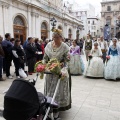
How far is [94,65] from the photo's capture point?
A: 6.84 metres

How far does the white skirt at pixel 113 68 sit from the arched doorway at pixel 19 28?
33.0 ft

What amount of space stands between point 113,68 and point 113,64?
140mm

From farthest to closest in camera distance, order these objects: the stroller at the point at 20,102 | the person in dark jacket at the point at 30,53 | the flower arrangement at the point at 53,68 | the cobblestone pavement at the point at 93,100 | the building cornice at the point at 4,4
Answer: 1. the building cornice at the point at 4,4
2. the person in dark jacket at the point at 30,53
3. the cobblestone pavement at the point at 93,100
4. the flower arrangement at the point at 53,68
5. the stroller at the point at 20,102

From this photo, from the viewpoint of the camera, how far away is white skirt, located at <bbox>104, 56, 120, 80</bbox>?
640cm

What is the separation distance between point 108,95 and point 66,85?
6.19ft

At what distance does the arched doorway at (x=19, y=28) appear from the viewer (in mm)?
14858

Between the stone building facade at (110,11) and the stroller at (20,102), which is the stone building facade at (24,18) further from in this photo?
the stone building facade at (110,11)

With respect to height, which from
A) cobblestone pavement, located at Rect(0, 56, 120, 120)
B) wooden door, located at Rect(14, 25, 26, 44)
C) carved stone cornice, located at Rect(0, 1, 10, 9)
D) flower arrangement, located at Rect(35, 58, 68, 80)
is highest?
carved stone cornice, located at Rect(0, 1, 10, 9)

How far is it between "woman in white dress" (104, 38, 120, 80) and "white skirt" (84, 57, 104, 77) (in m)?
0.28

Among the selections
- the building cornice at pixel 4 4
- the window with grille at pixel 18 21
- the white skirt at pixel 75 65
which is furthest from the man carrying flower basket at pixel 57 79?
the window with grille at pixel 18 21

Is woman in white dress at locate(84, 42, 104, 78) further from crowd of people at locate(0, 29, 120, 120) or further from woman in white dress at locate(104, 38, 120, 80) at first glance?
woman in white dress at locate(104, 38, 120, 80)

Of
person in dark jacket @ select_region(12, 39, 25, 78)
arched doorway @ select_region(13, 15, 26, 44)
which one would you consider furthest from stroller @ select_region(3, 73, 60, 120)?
arched doorway @ select_region(13, 15, 26, 44)

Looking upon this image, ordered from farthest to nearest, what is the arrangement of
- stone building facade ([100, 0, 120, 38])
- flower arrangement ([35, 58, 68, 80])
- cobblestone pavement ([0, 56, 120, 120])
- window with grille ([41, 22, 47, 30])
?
stone building facade ([100, 0, 120, 38]), window with grille ([41, 22, 47, 30]), cobblestone pavement ([0, 56, 120, 120]), flower arrangement ([35, 58, 68, 80])

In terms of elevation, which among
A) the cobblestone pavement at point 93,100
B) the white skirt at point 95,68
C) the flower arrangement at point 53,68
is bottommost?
the cobblestone pavement at point 93,100
